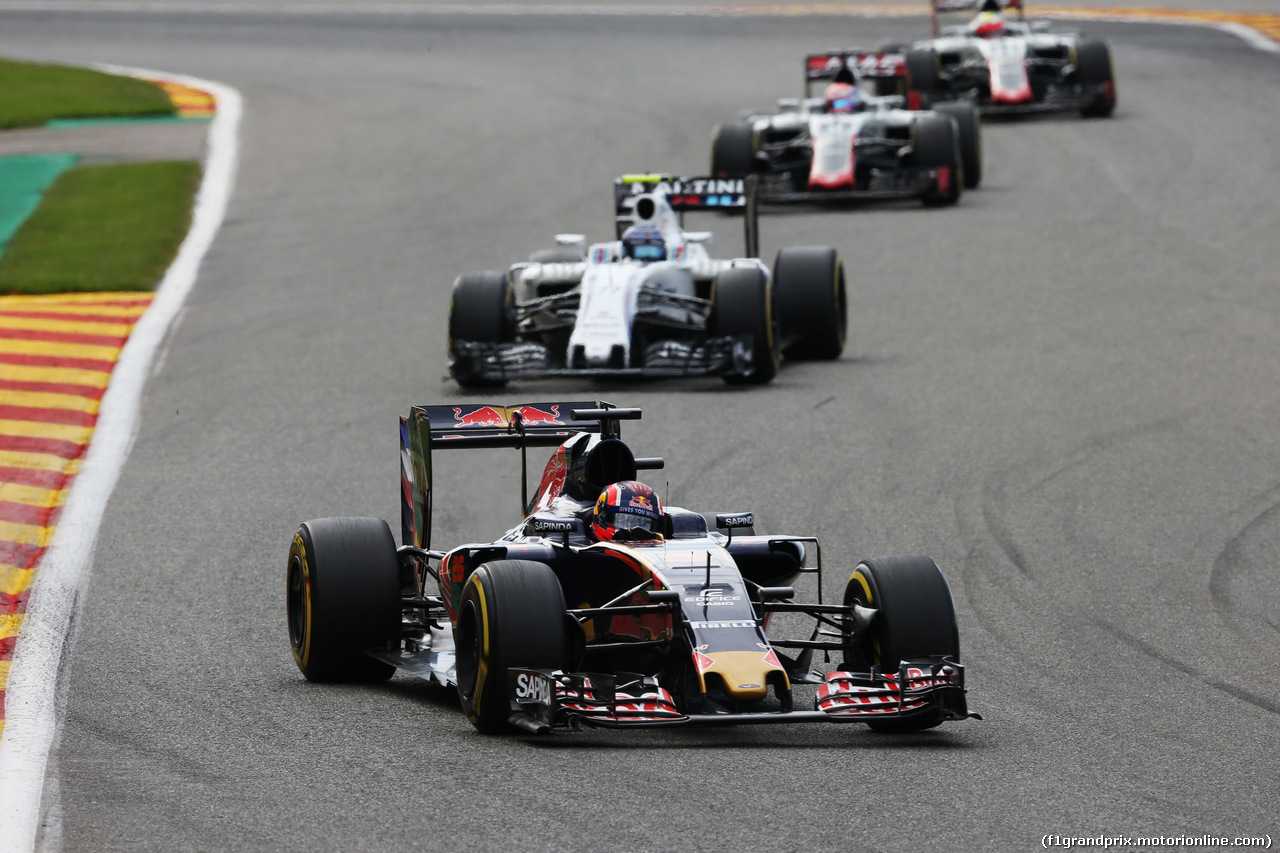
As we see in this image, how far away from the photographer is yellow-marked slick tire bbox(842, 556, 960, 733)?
9.33m

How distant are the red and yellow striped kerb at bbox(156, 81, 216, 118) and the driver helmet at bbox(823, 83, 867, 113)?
12.1 m

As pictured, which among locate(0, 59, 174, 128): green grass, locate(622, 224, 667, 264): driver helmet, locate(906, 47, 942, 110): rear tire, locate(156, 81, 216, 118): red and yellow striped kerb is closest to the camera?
locate(622, 224, 667, 264): driver helmet

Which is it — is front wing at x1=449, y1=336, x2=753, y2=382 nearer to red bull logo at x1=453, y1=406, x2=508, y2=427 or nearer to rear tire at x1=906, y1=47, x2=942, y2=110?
red bull logo at x1=453, y1=406, x2=508, y2=427

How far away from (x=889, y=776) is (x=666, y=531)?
214 cm

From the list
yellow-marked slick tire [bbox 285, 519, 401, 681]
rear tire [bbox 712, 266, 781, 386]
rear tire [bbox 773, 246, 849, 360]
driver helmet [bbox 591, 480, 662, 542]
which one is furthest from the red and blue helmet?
driver helmet [bbox 591, 480, 662, 542]

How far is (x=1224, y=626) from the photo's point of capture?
1172 cm

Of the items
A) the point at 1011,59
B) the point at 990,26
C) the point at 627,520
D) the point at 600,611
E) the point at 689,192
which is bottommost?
the point at 600,611

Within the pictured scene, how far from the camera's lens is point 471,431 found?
1125cm

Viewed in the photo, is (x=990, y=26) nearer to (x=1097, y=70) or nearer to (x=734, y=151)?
(x=1097, y=70)

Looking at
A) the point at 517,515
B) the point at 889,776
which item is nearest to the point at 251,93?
the point at 517,515

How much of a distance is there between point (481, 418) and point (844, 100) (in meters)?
16.8

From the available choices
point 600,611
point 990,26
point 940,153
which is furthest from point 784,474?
point 990,26

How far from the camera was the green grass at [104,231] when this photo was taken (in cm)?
2275

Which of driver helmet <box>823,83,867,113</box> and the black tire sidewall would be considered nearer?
the black tire sidewall
